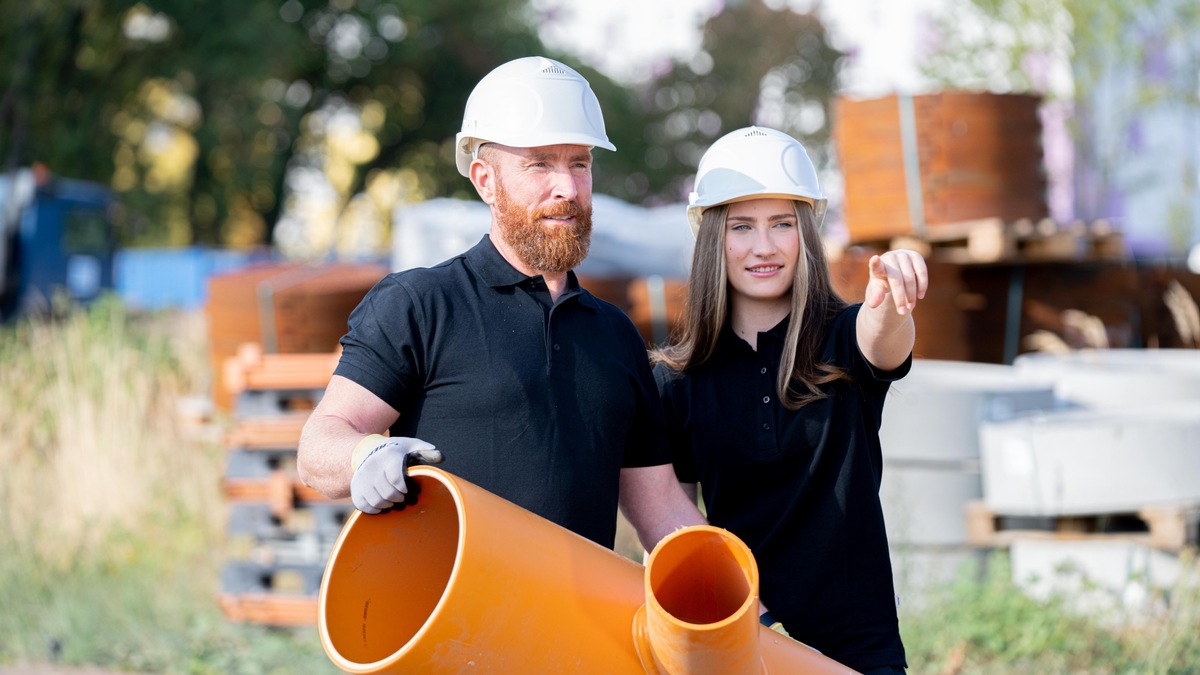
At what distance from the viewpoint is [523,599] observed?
1933 millimetres

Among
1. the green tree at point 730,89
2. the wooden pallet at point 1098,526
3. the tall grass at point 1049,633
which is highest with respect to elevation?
the green tree at point 730,89

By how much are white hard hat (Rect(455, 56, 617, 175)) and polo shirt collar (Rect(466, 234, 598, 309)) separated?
213 millimetres

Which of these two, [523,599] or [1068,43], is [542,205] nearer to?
[523,599]

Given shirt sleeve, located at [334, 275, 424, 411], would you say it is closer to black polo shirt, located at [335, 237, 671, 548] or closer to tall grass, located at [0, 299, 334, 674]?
black polo shirt, located at [335, 237, 671, 548]

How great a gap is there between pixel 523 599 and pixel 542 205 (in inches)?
32.9

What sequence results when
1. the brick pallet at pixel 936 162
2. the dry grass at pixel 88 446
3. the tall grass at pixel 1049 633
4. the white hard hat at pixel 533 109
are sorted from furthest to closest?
the dry grass at pixel 88 446 < the brick pallet at pixel 936 162 < the tall grass at pixel 1049 633 < the white hard hat at pixel 533 109

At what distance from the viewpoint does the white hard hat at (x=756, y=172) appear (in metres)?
2.73

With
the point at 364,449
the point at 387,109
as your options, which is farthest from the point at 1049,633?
the point at 387,109

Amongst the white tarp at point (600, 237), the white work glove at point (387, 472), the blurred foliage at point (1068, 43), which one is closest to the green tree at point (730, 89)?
the blurred foliage at point (1068, 43)

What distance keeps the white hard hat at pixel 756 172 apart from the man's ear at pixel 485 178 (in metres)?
0.50

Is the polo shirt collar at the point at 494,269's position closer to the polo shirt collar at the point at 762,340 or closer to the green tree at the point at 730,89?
the polo shirt collar at the point at 762,340

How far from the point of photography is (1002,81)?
13617 millimetres

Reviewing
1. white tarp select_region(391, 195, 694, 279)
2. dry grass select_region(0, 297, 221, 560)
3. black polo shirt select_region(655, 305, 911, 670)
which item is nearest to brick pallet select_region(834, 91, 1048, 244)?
white tarp select_region(391, 195, 694, 279)

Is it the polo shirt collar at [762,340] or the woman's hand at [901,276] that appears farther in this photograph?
the polo shirt collar at [762,340]
